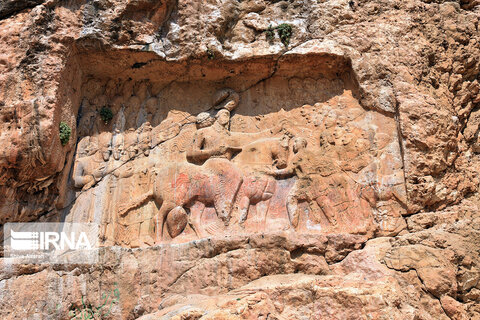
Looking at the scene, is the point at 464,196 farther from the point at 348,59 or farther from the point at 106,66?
the point at 106,66

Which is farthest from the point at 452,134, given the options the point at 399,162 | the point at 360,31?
the point at 360,31

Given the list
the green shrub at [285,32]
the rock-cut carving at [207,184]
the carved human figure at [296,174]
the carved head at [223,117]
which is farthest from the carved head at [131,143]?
the green shrub at [285,32]

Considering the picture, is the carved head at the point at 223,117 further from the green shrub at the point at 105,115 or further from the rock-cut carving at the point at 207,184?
the green shrub at the point at 105,115

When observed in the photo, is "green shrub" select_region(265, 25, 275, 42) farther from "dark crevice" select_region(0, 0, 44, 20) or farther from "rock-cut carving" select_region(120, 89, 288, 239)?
"dark crevice" select_region(0, 0, 44, 20)

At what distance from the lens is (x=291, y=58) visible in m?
8.95

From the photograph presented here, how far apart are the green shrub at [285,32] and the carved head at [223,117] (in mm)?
1449

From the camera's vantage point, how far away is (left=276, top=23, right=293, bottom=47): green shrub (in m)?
8.98

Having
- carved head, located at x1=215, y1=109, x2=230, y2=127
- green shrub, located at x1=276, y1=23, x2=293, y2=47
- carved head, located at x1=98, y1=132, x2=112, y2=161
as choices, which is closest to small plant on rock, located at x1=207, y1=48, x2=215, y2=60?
carved head, located at x1=215, y1=109, x2=230, y2=127

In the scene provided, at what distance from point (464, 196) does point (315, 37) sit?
3330 millimetres

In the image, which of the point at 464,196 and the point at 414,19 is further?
the point at 414,19

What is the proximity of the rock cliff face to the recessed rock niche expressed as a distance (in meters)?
0.03

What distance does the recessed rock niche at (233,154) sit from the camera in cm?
833

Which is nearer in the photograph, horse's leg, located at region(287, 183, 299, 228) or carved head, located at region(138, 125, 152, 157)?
horse's leg, located at region(287, 183, 299, 228)

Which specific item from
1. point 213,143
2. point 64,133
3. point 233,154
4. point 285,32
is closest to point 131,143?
point 64,133
